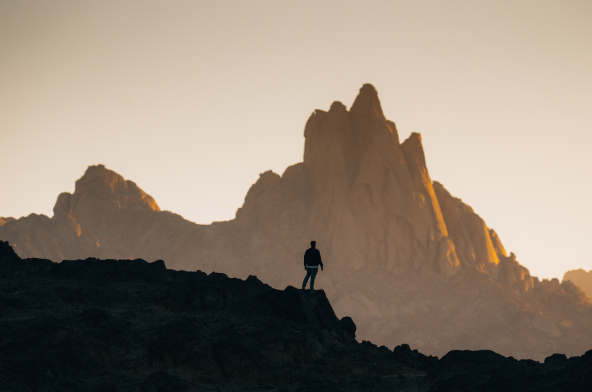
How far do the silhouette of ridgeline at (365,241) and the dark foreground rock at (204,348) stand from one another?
109 meters

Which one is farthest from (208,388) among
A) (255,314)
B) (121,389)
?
(255,314)

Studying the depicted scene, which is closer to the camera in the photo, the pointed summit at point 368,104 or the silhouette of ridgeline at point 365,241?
the silhouette of ridgeline at point 365,241

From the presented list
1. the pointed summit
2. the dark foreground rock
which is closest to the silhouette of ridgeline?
the pointed summit

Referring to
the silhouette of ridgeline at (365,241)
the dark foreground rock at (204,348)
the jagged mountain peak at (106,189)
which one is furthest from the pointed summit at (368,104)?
the dark foreground rock at (204,348)

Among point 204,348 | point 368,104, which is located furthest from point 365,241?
point 204,348

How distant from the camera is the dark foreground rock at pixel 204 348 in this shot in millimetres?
22125

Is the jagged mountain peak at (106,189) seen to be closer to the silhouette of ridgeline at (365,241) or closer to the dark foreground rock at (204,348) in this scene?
the silhouette of ridgeline at (365,241)

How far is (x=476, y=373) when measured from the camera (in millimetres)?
22453

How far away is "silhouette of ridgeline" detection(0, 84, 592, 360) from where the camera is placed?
142375 mm

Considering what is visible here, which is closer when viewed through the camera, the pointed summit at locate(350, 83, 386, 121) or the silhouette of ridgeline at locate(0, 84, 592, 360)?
the silhouette of ridgeline at locate(0, 84, 592, 360)

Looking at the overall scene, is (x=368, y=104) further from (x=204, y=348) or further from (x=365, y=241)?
(x=204, y=348)

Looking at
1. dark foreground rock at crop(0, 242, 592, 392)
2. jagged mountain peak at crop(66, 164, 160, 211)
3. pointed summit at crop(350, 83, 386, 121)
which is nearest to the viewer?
dark foreground rock at crop(0, 242, 592, 392)

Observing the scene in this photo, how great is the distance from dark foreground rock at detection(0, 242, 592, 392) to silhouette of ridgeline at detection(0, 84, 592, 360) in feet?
359

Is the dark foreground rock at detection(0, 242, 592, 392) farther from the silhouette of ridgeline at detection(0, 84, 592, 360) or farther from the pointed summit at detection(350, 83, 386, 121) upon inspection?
the pointed summit at detection(350, 83, 386, 121)
